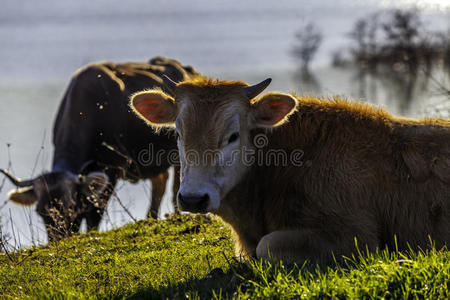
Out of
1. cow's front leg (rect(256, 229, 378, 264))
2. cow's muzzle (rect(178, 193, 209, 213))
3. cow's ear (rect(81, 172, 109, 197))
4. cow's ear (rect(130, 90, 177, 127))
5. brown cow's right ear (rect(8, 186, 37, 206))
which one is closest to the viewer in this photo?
cow's muzzle (rect(178, 193, 209, 213))

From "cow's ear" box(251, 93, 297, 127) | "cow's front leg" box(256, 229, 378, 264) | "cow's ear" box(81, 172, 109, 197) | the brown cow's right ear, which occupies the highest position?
"cow's ear" box(251, 93, 297, 127)

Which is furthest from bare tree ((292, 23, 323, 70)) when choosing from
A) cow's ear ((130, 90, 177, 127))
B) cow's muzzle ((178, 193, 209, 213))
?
cow's muzzle ((178, 193, 209, 213))

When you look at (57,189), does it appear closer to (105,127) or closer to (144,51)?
(105,127)

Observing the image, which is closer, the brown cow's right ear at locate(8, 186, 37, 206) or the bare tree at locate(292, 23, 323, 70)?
the brown cow's right ear at locate(8, 186, 37, 206)

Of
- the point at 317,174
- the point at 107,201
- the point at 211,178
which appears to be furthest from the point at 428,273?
the point at 107,201

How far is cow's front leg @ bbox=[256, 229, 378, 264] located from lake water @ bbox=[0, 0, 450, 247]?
249 cm

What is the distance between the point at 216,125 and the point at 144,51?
46.8 meters

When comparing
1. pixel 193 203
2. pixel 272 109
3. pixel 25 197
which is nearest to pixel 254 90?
pixel 272 109

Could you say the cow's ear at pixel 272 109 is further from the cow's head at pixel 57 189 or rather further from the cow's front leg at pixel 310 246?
the cow's head at pixel 57 189

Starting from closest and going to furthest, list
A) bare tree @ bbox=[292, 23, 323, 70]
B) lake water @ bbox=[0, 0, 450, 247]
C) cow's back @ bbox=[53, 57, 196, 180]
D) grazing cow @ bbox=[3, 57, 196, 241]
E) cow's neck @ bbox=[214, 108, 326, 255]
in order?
cow's neck @ bbox=[214, 108, 326, 255] → grazing cow @ bbox=[3, 57, 196, 241] → cow's back @ bbox=[53, 57, 196, 180] → lake water @ bbox=[0, 0, 450, 247] → bare tree @ bbox=[292, 23, 323, 70]

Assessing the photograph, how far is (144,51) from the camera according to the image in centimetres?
5150

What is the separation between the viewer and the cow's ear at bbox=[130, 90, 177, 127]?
21.1 feet

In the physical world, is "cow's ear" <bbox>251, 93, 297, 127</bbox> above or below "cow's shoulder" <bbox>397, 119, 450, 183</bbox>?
above

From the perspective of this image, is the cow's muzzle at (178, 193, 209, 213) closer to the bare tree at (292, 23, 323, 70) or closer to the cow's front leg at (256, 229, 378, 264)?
the cow's front leg at (256, 229, 378, 264)
